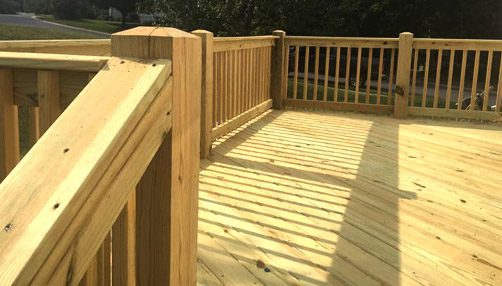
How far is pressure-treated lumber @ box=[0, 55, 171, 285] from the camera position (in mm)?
882

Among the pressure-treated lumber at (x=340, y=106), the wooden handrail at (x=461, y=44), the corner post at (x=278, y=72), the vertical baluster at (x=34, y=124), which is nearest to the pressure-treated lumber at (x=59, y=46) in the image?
the vertical baluster at (x=34, y=124)

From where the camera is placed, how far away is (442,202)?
3.37m

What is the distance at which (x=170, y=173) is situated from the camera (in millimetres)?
1270

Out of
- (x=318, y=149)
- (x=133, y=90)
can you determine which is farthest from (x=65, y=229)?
(x=318, y=149)

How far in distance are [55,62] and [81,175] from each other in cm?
50

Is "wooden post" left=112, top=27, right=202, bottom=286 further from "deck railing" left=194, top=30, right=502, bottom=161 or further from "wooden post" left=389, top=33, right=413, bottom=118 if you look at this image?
"wooden post" left=389, top=33, right=413, bottom=118

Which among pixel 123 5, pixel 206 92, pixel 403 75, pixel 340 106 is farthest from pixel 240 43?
pixel 123 5

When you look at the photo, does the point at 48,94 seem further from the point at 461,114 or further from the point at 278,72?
the point at 461,114

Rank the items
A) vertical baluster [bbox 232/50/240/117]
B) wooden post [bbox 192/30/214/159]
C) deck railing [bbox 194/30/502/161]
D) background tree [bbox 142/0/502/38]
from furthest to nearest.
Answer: background tree [bbox 142/0/502/38], vertical baluster [bbox 232/50/240/117], deck railing [bbox 194/30/502/161], wooden post [bbox 192/30/214/159]

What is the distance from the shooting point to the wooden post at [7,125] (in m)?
1.47

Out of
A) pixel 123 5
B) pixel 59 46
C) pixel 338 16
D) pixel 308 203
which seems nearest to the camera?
pixel 59 46

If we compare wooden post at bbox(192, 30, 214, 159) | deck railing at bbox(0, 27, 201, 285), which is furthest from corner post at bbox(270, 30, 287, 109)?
deck railing at bbox(0, 27, 201, 285)

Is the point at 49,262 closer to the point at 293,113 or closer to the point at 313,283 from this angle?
the point at 313,283

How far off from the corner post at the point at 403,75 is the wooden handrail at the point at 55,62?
5481mm
